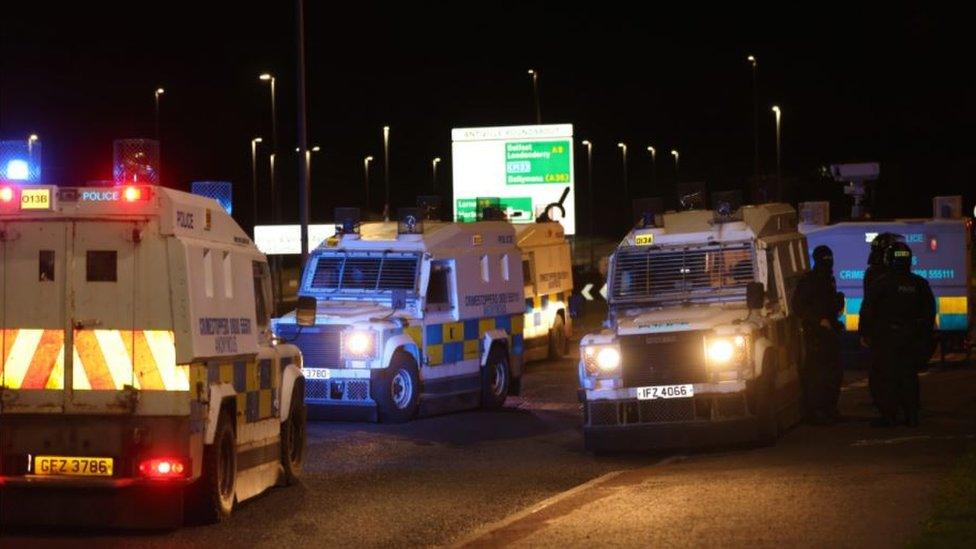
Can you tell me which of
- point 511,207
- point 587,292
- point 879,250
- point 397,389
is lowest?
point 397,389

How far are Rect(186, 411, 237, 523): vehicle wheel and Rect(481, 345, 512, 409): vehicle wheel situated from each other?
10978 mm

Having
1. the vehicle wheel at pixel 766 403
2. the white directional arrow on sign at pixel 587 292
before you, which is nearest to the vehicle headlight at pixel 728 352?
the vehicle wheel at pixel 766 403

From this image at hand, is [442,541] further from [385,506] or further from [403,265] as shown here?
[403,265]

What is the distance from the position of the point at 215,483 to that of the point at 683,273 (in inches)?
308

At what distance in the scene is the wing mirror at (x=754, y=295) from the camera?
669 inches

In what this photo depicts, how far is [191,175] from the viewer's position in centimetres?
8106

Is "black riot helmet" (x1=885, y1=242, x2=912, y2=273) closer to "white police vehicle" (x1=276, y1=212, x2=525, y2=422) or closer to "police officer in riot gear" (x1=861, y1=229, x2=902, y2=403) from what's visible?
"police officer in riot gear" (x1=861, y1=229, x2=902, y2=403)

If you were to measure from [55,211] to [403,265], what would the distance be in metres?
10.6

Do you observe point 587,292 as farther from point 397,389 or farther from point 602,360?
point 602,360

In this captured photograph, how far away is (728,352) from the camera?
1614 centimetres

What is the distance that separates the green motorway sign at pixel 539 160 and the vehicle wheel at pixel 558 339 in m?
12.4

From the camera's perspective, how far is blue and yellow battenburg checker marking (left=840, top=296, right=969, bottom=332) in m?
28.8

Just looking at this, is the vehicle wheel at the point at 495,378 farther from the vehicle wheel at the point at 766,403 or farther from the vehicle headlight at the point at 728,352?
the vehicle headlight at the point at 728,352

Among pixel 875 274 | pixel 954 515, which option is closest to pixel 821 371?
pixel 875 274
